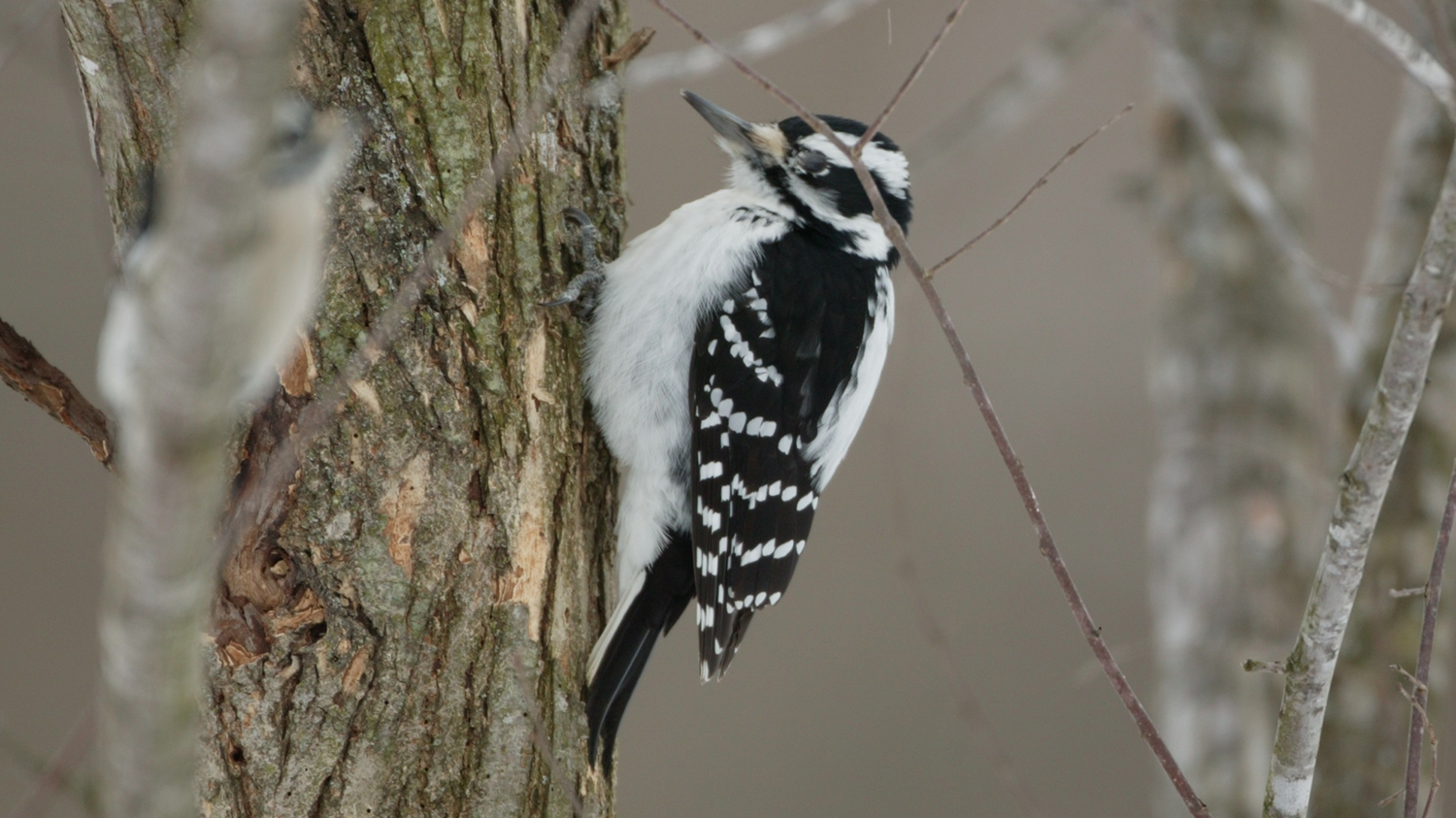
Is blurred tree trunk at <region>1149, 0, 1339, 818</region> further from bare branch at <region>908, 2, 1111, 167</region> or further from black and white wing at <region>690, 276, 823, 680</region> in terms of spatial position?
black and white wing at <region>690, 276, 823, 680</region>

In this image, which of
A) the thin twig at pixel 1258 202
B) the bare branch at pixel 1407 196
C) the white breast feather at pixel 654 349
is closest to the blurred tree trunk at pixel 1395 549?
the bare branch at pixel 1407 196

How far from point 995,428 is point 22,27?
1226 millimetres

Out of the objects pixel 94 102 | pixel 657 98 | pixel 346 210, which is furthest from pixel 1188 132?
pixel 94 102

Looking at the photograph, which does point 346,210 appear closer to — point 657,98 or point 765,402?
point 765,402

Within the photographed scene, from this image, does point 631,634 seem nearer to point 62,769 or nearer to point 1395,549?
point 62,769

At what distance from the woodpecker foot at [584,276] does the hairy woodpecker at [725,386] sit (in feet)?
0.04

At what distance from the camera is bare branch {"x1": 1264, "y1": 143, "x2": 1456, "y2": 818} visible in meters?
1.21

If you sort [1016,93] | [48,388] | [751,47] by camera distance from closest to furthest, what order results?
[48,388] < [751,47] < [1016,93]

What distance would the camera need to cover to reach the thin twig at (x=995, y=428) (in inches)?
49.0

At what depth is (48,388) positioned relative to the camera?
1517 mm

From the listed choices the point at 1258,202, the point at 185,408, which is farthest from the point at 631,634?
the point at 1258,202

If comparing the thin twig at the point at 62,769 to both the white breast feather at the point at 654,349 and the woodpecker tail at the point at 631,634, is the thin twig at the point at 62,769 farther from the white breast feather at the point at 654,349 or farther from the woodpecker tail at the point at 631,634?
the white breast feather at the point at 654,349

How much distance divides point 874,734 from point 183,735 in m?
3.74

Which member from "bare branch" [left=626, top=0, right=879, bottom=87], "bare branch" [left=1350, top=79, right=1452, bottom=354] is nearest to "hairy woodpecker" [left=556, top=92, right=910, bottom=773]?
"bare branch" [left=626, top=0, right=879, bottom=87]
